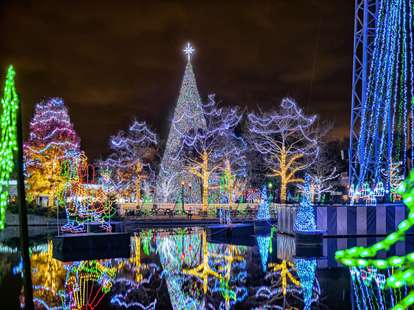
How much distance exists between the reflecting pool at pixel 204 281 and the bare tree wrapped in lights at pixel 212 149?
2139 centimetres

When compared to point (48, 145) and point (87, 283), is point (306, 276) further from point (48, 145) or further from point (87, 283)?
point (48, 145)

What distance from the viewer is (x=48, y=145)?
44.8 metres

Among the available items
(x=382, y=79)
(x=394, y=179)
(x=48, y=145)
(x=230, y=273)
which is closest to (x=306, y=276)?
(x=230, y=273)

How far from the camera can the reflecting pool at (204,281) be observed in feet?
32.5

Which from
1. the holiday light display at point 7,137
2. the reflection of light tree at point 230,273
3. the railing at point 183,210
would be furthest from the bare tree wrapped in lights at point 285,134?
the holiday light display at point 7,137

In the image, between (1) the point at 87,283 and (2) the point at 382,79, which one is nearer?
(1) the point at 87,283

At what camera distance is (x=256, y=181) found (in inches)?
2085

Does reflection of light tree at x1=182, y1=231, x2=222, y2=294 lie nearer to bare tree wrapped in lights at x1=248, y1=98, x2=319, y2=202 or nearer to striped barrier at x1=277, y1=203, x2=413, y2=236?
striped barrier at x1=277, y1=203, x2=413, y2=236

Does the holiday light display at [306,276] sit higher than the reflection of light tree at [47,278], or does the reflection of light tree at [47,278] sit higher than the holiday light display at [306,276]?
the holiday light display at [306,276]

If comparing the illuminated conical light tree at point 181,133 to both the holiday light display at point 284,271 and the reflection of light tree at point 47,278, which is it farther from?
the holiday light display at point 284,271

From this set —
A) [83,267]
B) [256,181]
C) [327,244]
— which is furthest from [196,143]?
[83,267]

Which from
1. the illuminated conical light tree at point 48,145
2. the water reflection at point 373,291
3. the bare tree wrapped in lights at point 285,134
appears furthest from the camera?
the illuminated conical light tree at point 48,145

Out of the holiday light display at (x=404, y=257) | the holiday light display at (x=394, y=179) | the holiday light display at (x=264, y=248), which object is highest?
the holiday light display at (x=404, y=257)

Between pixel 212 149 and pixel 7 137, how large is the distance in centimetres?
3522
